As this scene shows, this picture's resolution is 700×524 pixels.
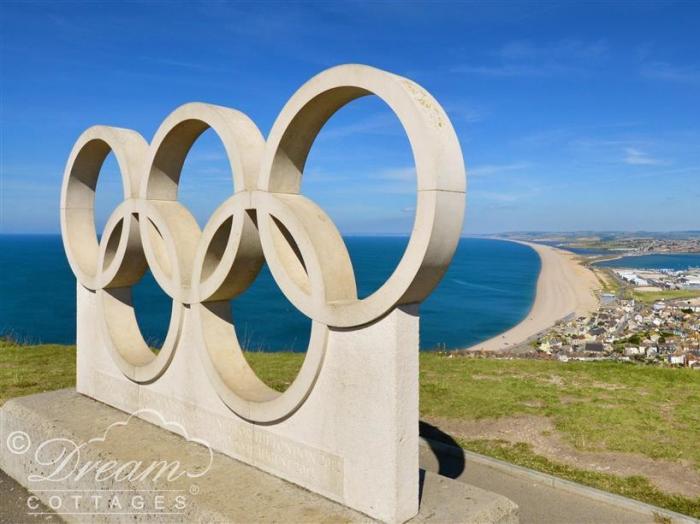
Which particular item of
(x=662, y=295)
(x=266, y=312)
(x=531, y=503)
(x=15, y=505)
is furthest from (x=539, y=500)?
(x=662, y=295)

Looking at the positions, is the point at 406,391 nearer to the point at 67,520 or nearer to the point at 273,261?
the point at 273,261

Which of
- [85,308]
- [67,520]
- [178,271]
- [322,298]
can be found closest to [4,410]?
[85,308]

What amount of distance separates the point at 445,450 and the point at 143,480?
4618 mm

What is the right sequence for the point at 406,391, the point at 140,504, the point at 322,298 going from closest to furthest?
the point at 406,391
the point at 322,298
the point at 140,504

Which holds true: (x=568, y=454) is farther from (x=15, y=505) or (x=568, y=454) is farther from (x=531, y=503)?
(x=15, y=505)

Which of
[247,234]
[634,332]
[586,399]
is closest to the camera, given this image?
[247,234]

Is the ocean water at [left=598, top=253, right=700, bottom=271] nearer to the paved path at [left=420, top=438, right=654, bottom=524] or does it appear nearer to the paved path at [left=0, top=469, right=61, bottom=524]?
the paved path at [left=420, top=438, right=654, bottom=524]

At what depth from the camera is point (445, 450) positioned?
341 inches

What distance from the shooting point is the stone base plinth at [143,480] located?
517 centimetres

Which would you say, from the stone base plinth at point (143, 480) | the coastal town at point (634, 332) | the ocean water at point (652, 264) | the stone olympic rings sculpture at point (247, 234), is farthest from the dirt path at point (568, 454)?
the ocean water at point (652, 264)

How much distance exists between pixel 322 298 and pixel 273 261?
31.0 inches

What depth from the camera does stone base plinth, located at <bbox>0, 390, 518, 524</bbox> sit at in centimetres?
517

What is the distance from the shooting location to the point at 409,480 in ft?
16.1

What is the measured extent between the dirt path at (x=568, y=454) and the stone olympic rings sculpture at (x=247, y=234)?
15.0 ft
